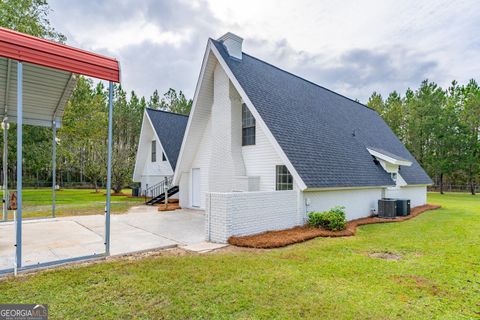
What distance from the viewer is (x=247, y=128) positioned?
11.8m

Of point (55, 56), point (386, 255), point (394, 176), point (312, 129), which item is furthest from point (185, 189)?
point (394, 176)

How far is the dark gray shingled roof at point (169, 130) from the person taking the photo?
20009 millimetres

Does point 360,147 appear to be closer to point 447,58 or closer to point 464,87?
point 447,58

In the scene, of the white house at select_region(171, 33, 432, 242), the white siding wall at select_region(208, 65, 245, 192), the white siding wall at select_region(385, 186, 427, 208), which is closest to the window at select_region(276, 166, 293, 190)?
the white house at select_region(171, 33, 432, 242)

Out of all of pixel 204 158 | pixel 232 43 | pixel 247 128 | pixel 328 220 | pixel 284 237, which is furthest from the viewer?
pixel 204 158

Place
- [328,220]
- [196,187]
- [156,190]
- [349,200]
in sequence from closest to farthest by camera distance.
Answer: [328,220], [349,200], [196,187], [156,190]

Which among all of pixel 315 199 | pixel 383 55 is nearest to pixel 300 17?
pixel 315 199

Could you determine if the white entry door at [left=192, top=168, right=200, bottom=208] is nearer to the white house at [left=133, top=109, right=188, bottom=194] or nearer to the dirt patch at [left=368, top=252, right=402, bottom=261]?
the white house at [left=133, top=109, right=188, bottom=194]

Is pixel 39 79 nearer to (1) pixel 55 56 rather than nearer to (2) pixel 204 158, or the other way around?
(1) pixel 55 56

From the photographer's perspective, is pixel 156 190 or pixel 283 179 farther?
pixel 156 190

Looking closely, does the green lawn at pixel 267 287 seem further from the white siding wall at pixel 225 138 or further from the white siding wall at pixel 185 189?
the white siding wall at pixel 185 189

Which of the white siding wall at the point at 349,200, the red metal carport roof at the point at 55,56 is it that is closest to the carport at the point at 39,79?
the red metal carport roof at the point at 55,56

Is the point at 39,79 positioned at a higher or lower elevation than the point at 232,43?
lower

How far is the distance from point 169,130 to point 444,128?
3185 centimetres
